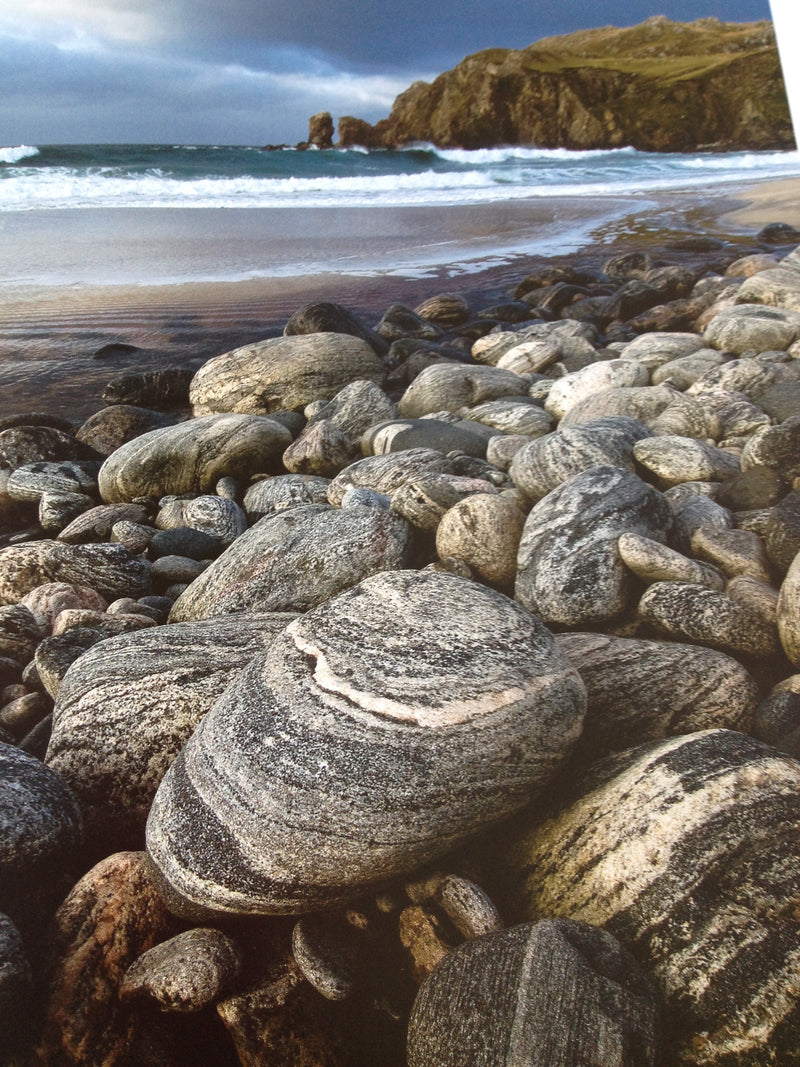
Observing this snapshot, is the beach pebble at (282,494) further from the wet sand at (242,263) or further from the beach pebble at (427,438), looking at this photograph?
the wet sand at (242,263)

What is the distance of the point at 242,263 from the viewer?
848cm

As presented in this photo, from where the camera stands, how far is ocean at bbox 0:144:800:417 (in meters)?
6.22

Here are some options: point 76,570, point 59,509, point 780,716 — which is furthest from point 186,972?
point 59,509

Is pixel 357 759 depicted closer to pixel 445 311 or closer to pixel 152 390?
pixel 152 390

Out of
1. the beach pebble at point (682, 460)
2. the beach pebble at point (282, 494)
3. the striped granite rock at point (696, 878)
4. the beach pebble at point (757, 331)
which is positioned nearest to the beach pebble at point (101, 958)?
the striped granite rock at point (696, 878)

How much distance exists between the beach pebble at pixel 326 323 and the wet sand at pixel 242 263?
484 millimetres

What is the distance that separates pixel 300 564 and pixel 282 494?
106 cm

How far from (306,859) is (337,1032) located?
0.27 m

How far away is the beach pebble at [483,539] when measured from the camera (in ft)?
7.73

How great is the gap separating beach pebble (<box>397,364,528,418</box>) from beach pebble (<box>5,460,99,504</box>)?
6.57 feet

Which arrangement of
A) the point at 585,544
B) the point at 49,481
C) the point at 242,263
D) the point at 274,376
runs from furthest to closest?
the point at 242,263, the point at 274,376, the point at 49,481, the point at 585,544

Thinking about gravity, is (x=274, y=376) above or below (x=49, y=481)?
above

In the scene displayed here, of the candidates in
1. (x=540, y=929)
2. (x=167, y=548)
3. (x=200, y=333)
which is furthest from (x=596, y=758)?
(x=200, y=333)

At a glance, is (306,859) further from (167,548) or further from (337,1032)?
(167,548)
